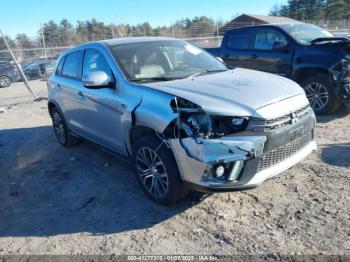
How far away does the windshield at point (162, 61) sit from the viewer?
14.4 ft

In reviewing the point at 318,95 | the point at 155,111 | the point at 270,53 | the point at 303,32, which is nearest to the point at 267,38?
the point at 270,53

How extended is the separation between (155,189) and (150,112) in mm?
881

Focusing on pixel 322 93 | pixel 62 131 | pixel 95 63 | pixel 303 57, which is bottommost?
pixel 62 131

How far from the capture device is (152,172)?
4016 millimetres

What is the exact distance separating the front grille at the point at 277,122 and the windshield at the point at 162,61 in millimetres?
1313

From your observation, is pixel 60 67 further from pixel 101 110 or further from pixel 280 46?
pixel 280 46

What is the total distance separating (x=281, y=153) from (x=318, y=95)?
4.01 meters

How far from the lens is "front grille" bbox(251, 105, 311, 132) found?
133 inches

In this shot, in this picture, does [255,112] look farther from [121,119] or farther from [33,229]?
[33,229]

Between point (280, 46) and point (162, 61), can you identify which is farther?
point (280, 46)

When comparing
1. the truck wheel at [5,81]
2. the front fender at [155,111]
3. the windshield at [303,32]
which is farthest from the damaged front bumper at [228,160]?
the truck wheel at [5,81]

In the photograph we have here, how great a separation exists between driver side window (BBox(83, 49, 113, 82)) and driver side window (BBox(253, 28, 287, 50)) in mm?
4422

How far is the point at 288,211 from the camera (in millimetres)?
3746

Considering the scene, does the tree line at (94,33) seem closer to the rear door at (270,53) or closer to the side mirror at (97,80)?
the rear door at (270,53)
